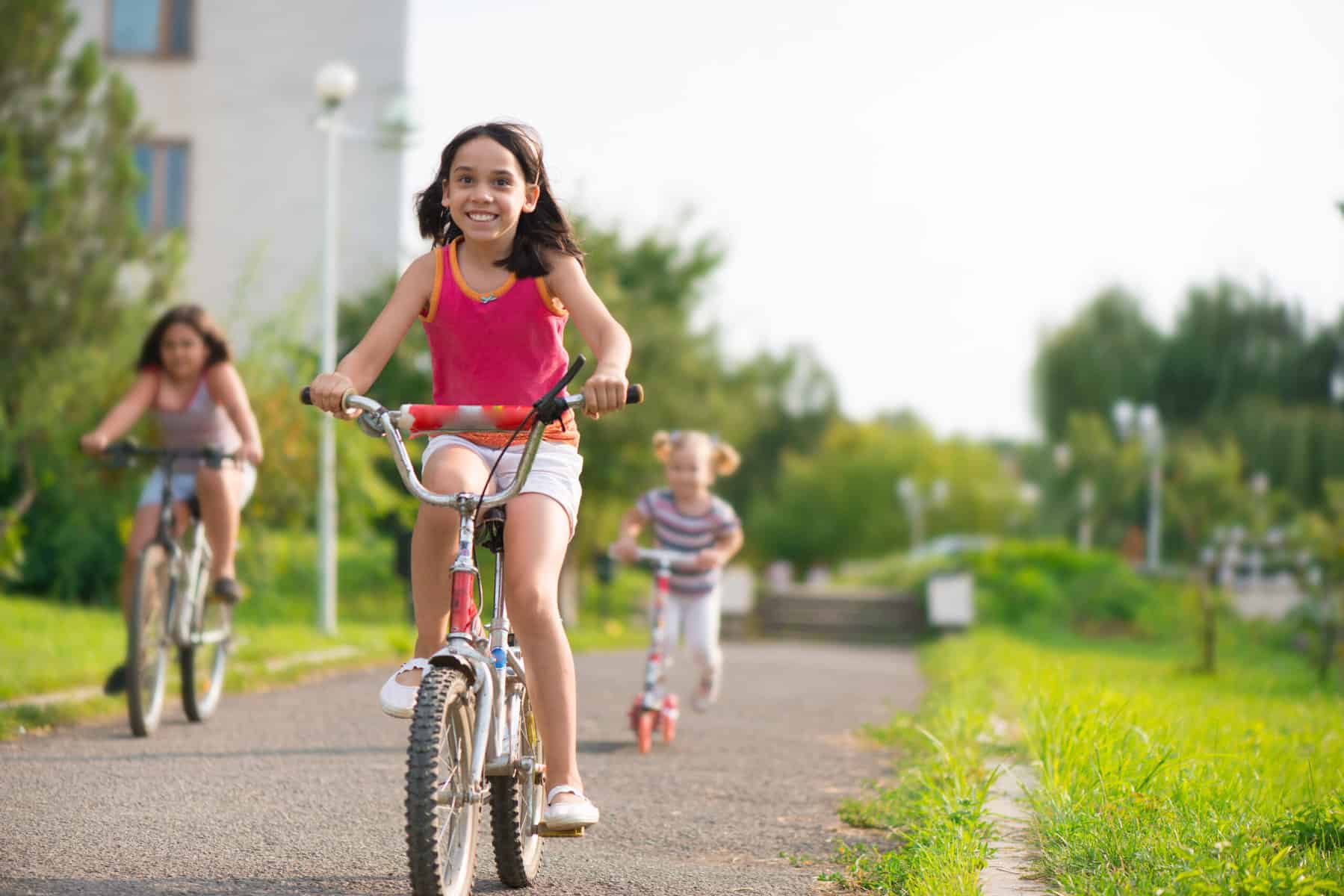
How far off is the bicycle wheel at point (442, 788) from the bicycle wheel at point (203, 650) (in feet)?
11.0

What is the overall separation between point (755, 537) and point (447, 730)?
193 feet

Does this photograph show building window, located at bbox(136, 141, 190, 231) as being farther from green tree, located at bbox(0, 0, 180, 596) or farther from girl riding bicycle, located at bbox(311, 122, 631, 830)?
girl riding bicycle, located at bbox(311, 122, 631, 830)

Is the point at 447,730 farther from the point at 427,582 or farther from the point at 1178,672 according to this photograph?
the point at 1178,672

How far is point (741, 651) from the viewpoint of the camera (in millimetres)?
17078

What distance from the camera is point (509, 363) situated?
3.89 meters

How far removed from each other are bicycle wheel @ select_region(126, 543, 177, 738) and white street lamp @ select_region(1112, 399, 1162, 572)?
2294cm

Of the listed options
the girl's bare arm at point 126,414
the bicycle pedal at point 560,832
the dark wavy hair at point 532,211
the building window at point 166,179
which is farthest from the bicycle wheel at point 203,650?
the building window at point 166,179

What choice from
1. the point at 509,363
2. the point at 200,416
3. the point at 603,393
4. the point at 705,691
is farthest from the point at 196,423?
the point at 603,393

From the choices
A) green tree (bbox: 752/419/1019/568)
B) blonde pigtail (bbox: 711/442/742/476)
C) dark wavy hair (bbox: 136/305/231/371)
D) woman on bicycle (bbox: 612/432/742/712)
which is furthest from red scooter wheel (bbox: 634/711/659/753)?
green tree (bbox: 752/419/1019/568)

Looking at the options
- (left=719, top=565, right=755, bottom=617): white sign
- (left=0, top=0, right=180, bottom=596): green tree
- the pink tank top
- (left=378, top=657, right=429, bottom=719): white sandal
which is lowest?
(left=719, top=565, right=755, bottom=617): white sign

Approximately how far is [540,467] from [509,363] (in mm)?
299

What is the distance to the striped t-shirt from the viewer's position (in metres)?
7.82

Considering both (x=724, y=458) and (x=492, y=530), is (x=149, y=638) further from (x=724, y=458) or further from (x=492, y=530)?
(x=492, y=530)

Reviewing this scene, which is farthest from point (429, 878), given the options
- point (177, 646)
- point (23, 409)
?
point (23, 409)
